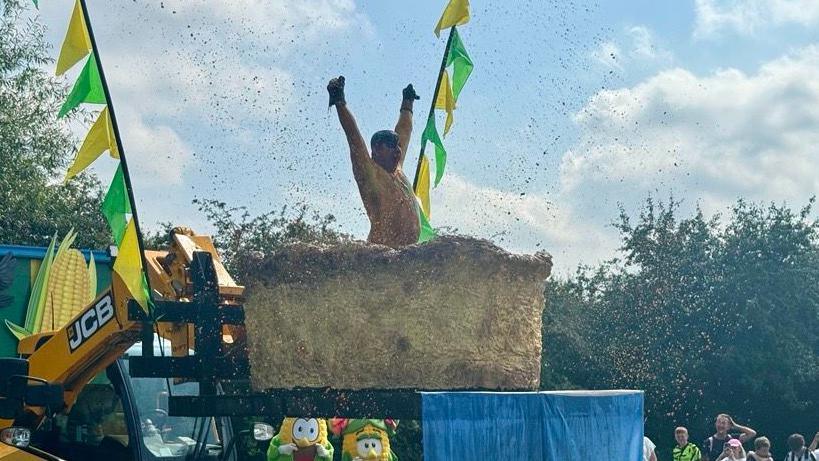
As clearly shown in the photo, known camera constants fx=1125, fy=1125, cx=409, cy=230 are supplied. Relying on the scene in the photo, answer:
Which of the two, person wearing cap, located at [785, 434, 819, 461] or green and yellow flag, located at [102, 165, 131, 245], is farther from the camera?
person wearing cap, located at [785, 434, 819, 461]

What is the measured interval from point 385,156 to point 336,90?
21.2 inches

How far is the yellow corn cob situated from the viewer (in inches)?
416

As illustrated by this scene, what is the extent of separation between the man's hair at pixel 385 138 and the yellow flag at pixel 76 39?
1681 mm

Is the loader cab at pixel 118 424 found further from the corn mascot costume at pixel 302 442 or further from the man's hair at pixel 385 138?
the corn mascot costume at pixel 302 442

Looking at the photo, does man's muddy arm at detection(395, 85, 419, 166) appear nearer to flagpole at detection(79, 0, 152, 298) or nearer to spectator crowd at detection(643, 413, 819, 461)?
→ flagpole at detection(79, 0, 152, 298)

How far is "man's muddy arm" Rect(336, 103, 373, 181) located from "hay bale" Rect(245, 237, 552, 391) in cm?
55

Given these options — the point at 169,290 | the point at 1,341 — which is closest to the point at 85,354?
the point at 169,290

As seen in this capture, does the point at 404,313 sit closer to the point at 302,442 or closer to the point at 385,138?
the point at 385,138

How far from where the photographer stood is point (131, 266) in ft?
20.3

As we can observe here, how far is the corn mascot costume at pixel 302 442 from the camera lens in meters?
10.6

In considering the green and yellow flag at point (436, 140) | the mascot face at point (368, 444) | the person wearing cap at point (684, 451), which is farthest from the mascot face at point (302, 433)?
the person wearing cap at point (684, 451)

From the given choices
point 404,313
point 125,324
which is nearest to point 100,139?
point 125,324

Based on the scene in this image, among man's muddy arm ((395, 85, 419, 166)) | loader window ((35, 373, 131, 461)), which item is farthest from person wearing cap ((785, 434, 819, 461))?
loader window ((35, 373, 131, 461))

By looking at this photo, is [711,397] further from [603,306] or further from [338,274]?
[338,274]
